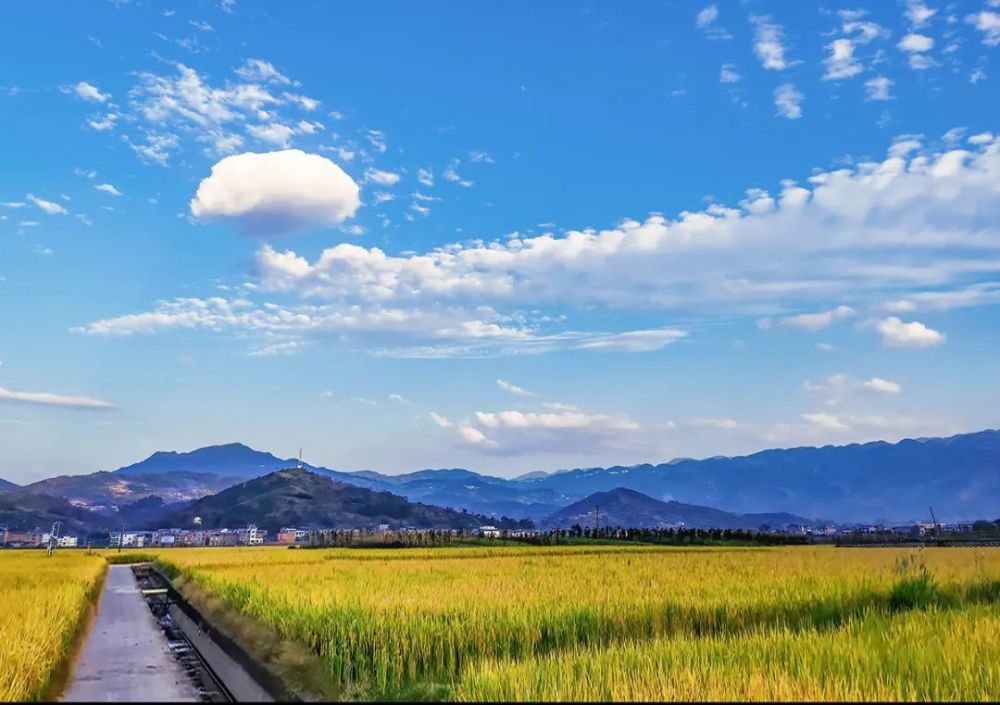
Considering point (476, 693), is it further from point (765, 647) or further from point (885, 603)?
point (885, 603)

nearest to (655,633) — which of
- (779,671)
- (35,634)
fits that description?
(779,671)

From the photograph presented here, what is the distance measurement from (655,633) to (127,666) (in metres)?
10.4

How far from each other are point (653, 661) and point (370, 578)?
52.7ft

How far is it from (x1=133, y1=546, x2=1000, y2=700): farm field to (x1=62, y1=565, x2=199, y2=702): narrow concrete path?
6.49 feet

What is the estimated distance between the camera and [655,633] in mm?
13000

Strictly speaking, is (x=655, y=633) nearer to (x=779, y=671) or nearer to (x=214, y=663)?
(x=779, y=671)

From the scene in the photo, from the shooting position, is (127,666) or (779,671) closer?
(779,671)

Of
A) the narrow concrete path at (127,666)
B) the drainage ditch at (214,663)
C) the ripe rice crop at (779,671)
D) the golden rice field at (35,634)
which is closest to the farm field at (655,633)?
the ripe rice crop at (779,671)

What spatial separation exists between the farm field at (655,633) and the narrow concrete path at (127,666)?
1.98 metres

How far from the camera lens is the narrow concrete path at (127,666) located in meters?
12.0

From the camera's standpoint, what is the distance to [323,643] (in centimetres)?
1236

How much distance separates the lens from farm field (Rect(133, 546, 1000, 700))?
313 inches

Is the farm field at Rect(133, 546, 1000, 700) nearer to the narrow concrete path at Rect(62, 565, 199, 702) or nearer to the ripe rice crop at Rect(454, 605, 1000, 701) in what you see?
the ripe rice crop at Rect(454, 605, 1000, 701)

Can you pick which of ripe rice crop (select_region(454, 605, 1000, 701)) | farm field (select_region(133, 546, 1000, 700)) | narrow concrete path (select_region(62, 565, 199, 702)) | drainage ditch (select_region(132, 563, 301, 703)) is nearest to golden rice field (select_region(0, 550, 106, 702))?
narrow concrete path (select_region(62, 565, 199, 702))
